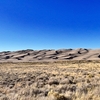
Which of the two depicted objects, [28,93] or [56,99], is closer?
[56,99]

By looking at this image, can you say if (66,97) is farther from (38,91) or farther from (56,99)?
(38,91)

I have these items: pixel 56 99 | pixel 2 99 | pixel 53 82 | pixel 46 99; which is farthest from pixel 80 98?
pixel 53 82

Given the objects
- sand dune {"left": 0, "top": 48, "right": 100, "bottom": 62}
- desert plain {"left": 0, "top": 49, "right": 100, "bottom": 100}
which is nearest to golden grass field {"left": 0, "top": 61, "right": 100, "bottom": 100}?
desert plain {"left": 0, "top": 49, "right": 100, "bottom": 100}

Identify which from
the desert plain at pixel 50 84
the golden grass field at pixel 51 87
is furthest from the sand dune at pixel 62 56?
the golden grass field at pixel 51 87

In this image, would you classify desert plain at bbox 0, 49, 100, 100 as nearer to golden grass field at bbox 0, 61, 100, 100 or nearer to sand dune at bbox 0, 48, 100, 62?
golden grass field at bbox 0, 61, 100, 100

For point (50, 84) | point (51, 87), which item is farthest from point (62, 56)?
point (51, 87)

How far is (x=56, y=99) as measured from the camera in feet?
23.5

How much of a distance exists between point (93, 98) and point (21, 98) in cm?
293

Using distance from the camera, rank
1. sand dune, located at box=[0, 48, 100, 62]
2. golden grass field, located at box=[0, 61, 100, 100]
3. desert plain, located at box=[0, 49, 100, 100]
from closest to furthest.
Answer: golden grass field, located at box=[0, 61, 100, 100] → desert plain, located at box=[0, 49, 100, 100] → sand dune, located at box=[0, 48, 100, 62]

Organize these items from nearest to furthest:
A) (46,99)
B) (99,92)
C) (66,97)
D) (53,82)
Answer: (46,99) → (66,97) → (99,92) → (53,82)

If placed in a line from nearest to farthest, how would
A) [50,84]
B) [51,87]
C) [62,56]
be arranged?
[51,87], [50,84], [62,56]

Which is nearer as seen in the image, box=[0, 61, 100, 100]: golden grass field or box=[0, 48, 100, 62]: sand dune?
box=[0, 61, 100, 100]: golden grass field

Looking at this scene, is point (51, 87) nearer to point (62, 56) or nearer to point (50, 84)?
point (50, 84)

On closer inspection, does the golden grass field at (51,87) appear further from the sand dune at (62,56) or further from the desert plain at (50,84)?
the sand dune at (62,56)
